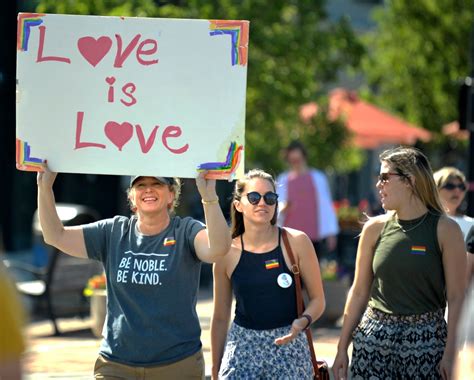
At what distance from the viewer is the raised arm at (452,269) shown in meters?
6.02

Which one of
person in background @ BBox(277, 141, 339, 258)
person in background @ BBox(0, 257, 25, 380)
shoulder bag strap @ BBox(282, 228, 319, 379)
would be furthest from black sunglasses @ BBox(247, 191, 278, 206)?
person in background @ BBox(277, 141, 339, 258)

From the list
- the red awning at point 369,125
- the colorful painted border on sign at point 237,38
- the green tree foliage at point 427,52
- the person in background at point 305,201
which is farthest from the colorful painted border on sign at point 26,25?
the green tree foliage at point 427,52

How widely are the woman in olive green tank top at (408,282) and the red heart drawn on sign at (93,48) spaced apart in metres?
1.57

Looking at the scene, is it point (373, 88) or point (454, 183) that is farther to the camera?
point (373, 88)

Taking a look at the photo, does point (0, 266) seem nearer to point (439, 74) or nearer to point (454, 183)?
point (454, 183)

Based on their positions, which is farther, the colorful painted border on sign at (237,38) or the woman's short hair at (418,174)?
the woman's short hair at (418,174)

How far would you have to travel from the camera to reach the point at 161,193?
580cm

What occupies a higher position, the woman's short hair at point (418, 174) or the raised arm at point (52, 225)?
the woman's short hair at point (418, 174)

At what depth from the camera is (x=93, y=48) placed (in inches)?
226

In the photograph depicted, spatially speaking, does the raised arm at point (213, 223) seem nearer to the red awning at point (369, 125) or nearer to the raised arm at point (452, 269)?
the raised arm at point (452, 269)

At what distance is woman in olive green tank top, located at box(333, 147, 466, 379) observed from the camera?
6105mm

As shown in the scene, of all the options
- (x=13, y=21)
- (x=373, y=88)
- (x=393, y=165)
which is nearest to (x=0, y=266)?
(x=393, y=165)

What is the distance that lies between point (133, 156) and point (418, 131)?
20950 millimetres

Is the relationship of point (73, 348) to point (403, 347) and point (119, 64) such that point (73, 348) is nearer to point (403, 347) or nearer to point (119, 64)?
point (403, 347)
